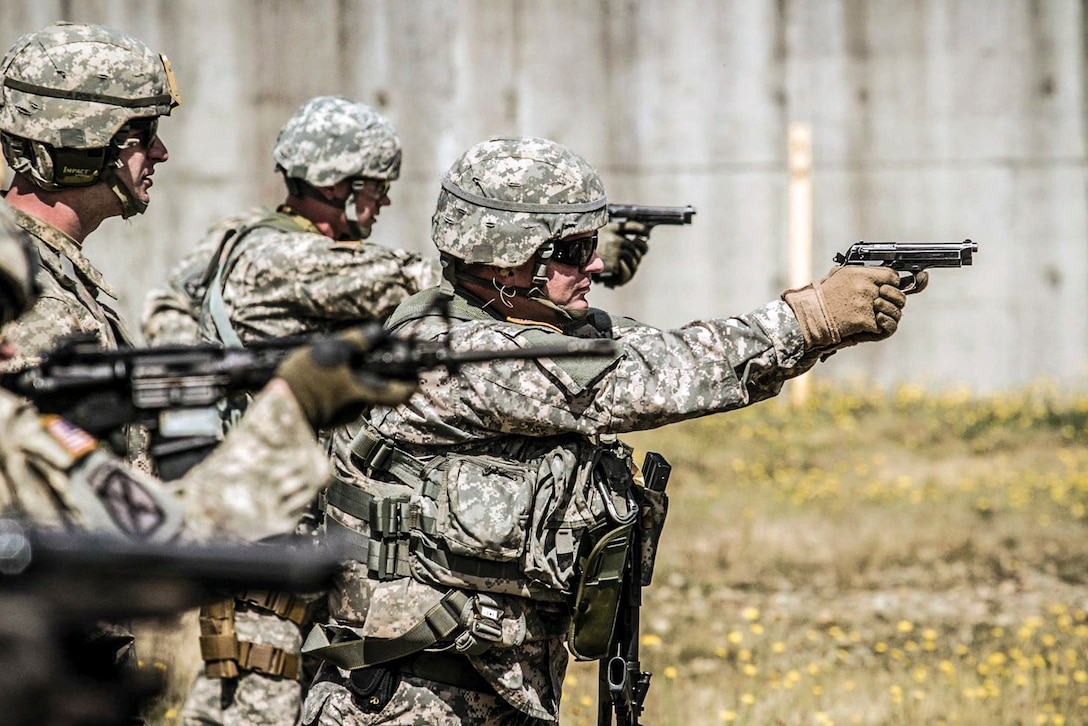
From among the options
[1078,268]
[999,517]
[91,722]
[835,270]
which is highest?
[835,270]

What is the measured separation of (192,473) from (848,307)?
1.64 metres

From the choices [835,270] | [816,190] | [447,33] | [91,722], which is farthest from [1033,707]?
[447,33]

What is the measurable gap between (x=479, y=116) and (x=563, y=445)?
8.29 metres

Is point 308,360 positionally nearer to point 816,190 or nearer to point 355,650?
point 355,650

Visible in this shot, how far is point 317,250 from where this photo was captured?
4.75m

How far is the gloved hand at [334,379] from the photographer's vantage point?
89.7 inches

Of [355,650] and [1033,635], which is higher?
[355,650]

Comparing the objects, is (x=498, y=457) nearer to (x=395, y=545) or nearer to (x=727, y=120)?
(x=395, y=545)

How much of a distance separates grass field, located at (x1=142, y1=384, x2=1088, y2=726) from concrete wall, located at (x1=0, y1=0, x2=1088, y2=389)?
41.6 inches

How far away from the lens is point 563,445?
3461 millimetres

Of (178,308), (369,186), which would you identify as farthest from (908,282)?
(178,308)

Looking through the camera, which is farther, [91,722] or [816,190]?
[816,190]

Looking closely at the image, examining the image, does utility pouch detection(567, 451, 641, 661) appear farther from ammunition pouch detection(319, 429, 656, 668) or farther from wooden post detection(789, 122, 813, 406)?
wooden post detection(789, 122, 813, 406)

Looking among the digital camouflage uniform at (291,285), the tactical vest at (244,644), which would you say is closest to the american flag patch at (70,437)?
the digital camouflage uniform at (291,285)
